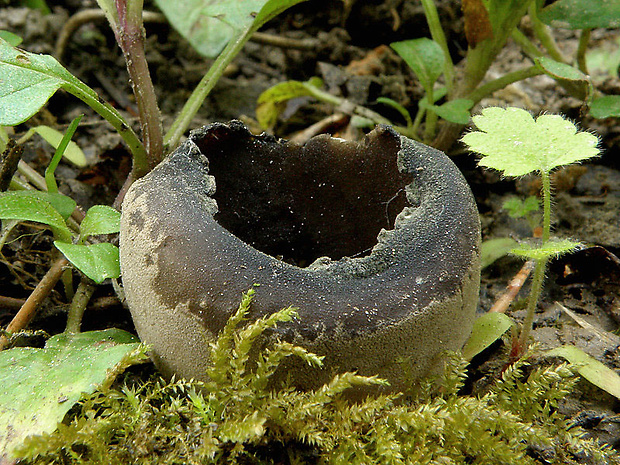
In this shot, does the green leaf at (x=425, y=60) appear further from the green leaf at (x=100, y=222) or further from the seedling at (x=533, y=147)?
the green leaf at (x=100, y=222)

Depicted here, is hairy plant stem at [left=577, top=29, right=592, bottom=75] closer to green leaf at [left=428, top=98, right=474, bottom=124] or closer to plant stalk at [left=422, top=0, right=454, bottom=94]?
plant stalk at [left=422, top=0, right=454, bottom=94]

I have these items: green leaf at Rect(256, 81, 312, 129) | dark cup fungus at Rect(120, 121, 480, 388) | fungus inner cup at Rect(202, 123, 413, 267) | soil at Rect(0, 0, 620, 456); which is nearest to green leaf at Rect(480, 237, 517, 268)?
soil at Rect(0, 0, 620, 456)

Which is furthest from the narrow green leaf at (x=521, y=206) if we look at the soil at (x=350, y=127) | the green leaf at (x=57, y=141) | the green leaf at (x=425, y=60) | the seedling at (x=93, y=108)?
the green leaf at (x=57, y=141)

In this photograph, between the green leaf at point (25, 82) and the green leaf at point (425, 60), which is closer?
the green leaf at point (25, 82)

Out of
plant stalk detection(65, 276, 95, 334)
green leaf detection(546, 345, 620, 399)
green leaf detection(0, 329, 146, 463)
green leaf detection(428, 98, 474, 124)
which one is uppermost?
green leaf detection(428, 98, 474, 124)

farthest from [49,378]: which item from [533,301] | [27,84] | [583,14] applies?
[583,14]

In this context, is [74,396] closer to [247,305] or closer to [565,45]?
[247,305]

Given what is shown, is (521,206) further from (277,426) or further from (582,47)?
(277,426)
